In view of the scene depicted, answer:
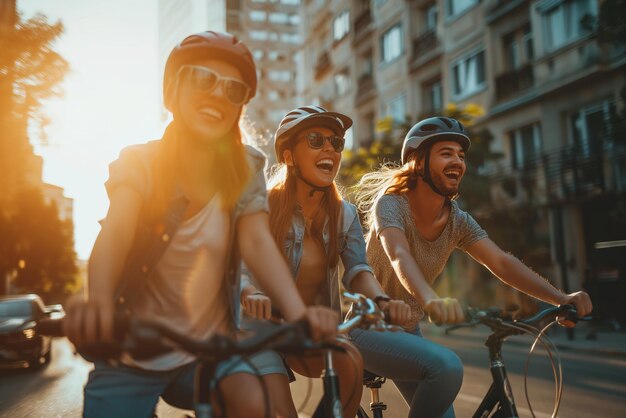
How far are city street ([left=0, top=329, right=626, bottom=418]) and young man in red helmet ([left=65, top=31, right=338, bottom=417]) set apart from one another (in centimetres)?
409

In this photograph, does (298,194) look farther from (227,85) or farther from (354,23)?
(354,23)

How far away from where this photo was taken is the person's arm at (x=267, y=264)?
2211 millimetres

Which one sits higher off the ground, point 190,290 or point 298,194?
point 298,194

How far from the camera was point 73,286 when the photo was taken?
75.9m

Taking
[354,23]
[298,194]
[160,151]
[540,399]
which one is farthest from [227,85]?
[354,23]

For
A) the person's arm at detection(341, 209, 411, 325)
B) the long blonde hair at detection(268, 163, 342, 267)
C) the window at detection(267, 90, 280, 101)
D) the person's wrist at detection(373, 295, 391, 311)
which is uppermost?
the window at detection(267, 90, 280, 101)

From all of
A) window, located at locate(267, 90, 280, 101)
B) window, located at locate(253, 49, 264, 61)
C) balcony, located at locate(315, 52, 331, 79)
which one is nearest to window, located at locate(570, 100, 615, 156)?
balcony, located at locate(315, 52, 331, 79)

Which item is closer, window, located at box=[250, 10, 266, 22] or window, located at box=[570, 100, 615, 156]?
window, located at box=[570, 100, 615, 156]

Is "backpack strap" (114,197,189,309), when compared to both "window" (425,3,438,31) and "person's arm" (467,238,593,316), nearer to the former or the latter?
"person's arm" (467,238,593,316)

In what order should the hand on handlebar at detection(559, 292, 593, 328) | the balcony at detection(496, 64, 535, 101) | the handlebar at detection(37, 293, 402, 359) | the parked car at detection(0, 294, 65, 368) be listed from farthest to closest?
the balcony at detection(496, 64, 535, 101) < the parked car at detection(0, 294, 65, 368) < the hand on handlebar at detection(559, 292, 593, 328) < the handlebar at detection(37, 293, 402, 359)

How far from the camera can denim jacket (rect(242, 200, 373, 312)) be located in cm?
312

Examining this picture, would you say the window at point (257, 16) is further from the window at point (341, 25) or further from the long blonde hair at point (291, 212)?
the long blonde hair at point (291, 212)

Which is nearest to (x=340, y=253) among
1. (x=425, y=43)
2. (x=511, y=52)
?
(x=511, y=52)

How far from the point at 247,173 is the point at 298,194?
942 millimetres
